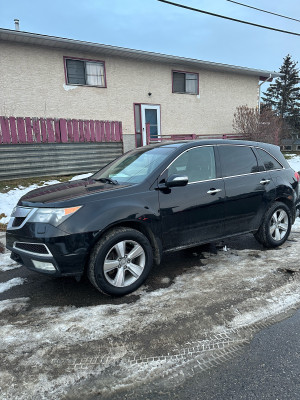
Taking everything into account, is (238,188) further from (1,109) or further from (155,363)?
(1,109)

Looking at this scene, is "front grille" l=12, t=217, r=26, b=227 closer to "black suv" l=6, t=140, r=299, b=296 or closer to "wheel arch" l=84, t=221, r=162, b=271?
"black suv" l=6, t=140, r=299, b=296

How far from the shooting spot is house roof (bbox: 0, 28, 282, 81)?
10516 millimetres

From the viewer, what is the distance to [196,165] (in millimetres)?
3805

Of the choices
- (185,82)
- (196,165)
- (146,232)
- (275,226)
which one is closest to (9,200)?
(146,232)

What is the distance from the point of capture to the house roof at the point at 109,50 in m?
10.5

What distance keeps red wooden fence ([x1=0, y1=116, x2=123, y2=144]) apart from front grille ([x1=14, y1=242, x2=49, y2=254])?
7.46 m

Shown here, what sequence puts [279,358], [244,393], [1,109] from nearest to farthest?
[244,393] < [279,358] < [1,109]

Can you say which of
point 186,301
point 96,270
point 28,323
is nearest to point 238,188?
point 186,301

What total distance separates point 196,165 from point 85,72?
420 inches

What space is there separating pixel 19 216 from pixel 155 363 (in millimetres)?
2082

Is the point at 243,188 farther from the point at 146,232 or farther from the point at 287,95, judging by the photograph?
the point at 287,95

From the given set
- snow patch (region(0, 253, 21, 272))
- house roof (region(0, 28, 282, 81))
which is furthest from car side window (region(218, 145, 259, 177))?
house roof (region(0, 28, 282, 81))

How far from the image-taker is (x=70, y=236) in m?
2.85

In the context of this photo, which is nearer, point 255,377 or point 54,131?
point 255,377
